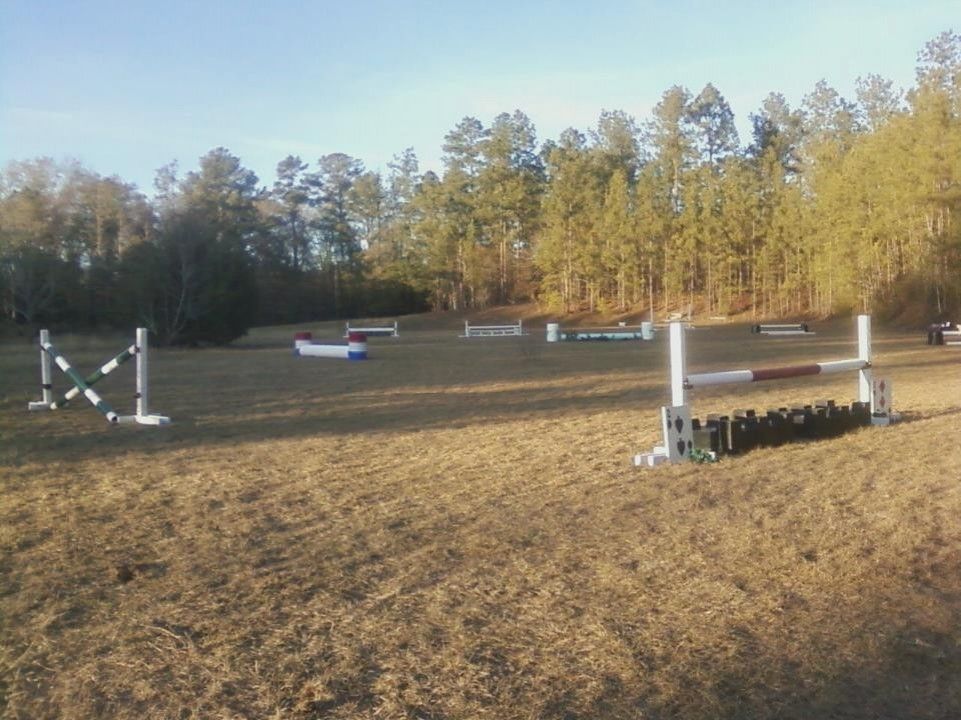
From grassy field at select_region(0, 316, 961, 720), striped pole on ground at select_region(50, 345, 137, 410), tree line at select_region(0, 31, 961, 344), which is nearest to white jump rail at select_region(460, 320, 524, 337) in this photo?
tree line at select_region(0, 31, 961, 344)

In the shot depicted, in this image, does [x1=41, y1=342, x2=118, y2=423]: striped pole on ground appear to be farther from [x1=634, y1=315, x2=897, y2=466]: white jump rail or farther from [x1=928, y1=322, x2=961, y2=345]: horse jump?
[x1=928, y1=322, x2=961, y2=345]: horse jump

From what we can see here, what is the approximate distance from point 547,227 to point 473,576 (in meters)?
69.6

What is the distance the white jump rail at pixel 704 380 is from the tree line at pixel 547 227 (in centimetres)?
2838

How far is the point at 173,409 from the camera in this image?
1516cm

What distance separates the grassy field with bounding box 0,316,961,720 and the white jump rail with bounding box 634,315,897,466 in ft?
1.22

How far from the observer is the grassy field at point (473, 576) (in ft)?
14.0

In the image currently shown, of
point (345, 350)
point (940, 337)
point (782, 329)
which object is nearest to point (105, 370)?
point (345, 350)

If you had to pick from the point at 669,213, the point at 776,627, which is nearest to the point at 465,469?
the point at 776,627

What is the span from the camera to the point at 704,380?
10234 mm

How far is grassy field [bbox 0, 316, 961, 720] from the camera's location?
4.26 metres

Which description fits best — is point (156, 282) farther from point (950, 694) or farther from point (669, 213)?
point (669, 213)

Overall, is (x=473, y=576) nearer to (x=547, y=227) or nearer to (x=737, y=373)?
(x=737, y=373)

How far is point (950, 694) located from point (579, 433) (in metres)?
7.87

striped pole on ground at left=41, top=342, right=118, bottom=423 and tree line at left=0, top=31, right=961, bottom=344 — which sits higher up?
tree line at left=0, top=31, right=961, bottom=344
